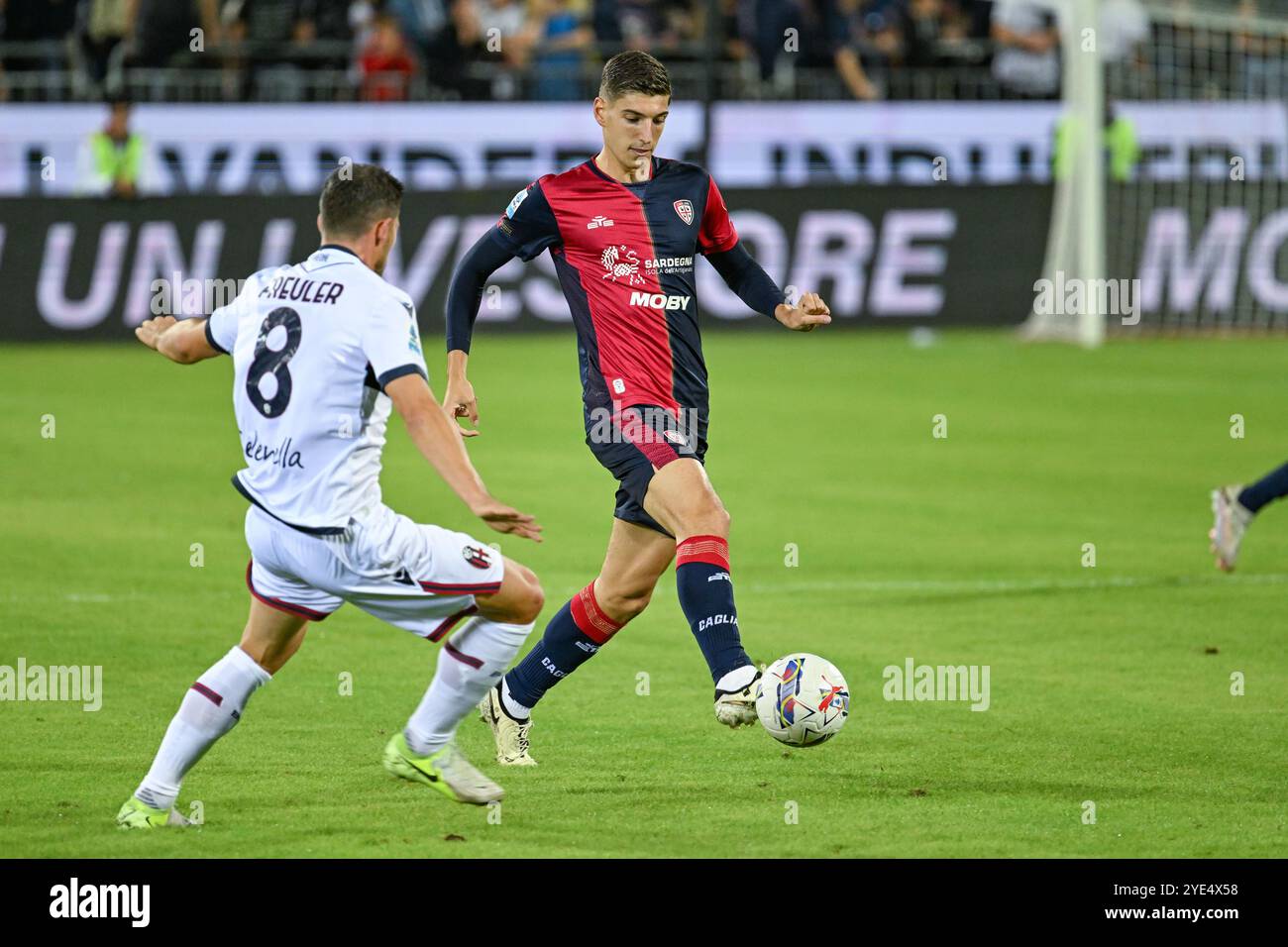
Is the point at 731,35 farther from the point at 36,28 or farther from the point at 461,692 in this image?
the point at 461,692

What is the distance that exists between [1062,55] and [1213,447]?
33.8 ft

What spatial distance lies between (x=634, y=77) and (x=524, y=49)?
17163mm

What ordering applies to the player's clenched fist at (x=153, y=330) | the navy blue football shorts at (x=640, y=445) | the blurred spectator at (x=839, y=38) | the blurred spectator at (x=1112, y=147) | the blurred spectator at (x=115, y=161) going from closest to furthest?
the player's clenched fist at (x=153, y=330), the navy blue football shorts at (x=640, y=445), the blurred spectator at (x=115, y=161), the blurred spectator at (x=1112, y=147), the blurred spectator at (x=839, y=38)

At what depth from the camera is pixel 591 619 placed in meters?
6.89

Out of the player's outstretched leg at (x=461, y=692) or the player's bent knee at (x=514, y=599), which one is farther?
the player's outstretched leg at (x=461, y=692)

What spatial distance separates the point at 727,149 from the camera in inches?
885

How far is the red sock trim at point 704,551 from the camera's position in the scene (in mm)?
6520

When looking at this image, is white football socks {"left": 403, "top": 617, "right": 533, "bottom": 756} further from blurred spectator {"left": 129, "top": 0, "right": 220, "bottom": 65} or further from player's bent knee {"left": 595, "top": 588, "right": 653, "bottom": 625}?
blurred spectator {"left": 129, "top": 0, "right": 220, "bottom": 65}

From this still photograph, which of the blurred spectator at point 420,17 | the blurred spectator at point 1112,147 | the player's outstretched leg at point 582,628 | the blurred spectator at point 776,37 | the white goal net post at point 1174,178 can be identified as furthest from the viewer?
the blurred spectator at point 420,17

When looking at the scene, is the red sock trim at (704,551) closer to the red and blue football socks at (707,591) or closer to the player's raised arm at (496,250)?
the red and blue football socks at (707,591)

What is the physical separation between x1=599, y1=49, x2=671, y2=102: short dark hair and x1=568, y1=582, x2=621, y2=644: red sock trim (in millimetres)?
1656

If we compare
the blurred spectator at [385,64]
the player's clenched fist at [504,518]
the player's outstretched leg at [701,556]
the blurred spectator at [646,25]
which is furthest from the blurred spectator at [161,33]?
the player's clenched fist at [504,518]

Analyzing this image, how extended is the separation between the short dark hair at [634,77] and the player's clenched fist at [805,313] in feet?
2.70

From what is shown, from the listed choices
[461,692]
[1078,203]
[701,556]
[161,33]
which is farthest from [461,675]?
[161,33]
